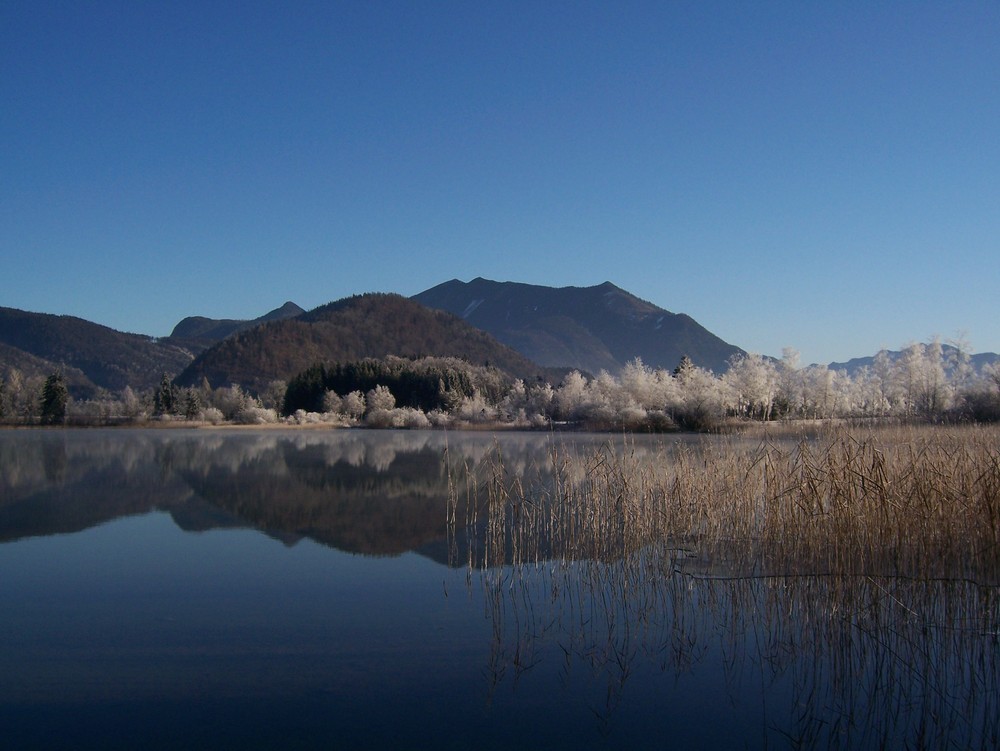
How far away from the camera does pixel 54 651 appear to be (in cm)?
581

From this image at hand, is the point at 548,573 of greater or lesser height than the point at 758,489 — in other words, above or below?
below

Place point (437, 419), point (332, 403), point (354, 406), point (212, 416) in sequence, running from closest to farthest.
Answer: point (437, 419), point (354, 406), point (212, 416), point (332, 403)

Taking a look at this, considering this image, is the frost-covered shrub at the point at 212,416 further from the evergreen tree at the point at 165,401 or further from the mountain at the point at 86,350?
the mountain at the point at 86,350

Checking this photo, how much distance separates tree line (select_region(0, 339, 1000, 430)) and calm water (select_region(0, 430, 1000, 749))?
18.9 m

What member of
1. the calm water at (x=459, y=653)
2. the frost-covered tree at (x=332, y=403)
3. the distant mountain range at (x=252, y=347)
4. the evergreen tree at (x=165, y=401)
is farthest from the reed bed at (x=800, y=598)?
the distant mountain range at (x=252, y=347)

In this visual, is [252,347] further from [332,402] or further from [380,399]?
[380,399]

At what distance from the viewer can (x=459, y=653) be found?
5.80 m

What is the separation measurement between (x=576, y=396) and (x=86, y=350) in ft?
389

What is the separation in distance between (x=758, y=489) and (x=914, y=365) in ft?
129

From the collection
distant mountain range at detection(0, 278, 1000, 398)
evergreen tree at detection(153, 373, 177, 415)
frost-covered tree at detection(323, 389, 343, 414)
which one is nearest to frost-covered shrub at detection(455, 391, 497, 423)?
frost-covered tree at detection(323, 389, 343, 414)

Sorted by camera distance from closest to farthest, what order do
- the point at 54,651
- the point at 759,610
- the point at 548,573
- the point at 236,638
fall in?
the point at 54,651
the point at 236,638
the point at 759,610
the point at 548,573

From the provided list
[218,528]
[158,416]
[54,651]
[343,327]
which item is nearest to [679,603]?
[54,651]

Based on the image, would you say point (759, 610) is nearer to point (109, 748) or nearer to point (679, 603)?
point (679, 603)

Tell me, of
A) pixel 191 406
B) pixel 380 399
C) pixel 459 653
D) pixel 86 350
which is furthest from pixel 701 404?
pixel 86 350
